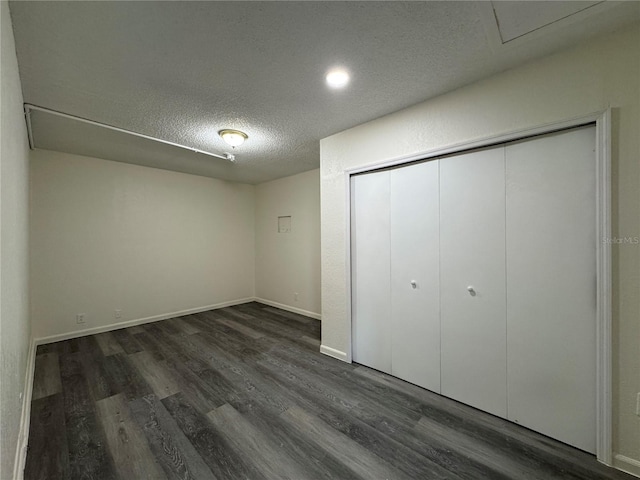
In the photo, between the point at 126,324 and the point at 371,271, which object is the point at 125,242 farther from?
the point at 371,271

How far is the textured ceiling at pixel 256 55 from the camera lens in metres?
1.29

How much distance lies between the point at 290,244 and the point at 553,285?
3795mm

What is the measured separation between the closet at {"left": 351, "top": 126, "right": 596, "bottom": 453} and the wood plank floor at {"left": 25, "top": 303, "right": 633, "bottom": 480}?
225 mm

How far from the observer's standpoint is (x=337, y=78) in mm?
1821

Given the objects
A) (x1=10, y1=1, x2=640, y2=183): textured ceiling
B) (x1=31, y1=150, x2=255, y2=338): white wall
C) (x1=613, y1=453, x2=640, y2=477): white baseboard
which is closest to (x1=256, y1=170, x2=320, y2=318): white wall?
(x1=31, y1=150, x2=255, y2=338): white wall

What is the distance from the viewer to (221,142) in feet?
10.0

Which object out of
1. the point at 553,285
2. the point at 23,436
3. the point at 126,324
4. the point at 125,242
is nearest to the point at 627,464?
the point at 553,285

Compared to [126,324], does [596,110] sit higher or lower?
higher

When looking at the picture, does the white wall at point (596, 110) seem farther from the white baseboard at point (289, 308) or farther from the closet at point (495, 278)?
the white baseboard at point (289, 308)

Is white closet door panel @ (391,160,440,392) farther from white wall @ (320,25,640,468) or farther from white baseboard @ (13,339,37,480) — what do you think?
white baseboard @ (13,339,37,480)

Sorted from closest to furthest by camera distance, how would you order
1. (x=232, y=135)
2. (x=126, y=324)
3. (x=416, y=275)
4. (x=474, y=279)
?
(x=474, y=279) → (x=416, y=275) → (x=232, y=135) → (x=126, y=324)

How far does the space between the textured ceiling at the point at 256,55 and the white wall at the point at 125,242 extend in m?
1.18

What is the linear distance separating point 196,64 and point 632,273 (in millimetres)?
2937

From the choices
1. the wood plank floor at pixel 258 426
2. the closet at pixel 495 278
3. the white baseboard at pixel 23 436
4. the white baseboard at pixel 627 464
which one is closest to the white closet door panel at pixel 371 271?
the closet at pixel 495 278
